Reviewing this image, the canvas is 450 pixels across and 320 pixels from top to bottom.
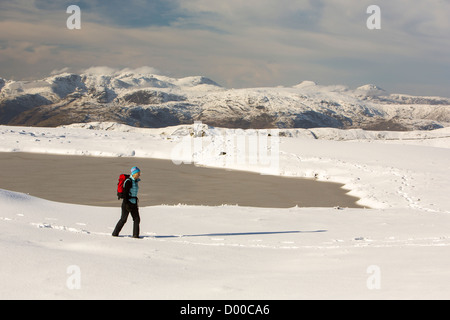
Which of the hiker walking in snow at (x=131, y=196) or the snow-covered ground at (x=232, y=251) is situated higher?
the hiker walking in snow at (x=131, y=196)

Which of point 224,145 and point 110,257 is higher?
point 224,145

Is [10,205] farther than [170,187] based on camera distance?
No

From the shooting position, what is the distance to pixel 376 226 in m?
15.4

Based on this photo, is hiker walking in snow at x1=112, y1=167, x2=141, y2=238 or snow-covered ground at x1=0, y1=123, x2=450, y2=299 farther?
hiker walking in snow at x1=112, y1=167, x2=141, y2=238

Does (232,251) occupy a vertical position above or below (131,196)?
below

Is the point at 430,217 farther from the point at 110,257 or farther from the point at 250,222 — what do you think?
the point at 110,257

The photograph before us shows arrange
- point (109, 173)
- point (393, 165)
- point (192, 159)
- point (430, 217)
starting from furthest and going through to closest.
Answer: point (192, 159) < point (393, 165) < point (109, 173) < point (430, 217)

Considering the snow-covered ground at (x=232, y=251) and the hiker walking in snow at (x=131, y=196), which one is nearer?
the snow-covered ground at (x=232, y=251)

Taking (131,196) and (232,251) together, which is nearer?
(232,251)

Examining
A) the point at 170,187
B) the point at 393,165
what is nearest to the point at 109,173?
the point at 170,187

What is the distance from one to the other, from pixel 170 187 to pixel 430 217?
13908 mm

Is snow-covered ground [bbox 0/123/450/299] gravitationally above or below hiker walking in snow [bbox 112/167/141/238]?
below
